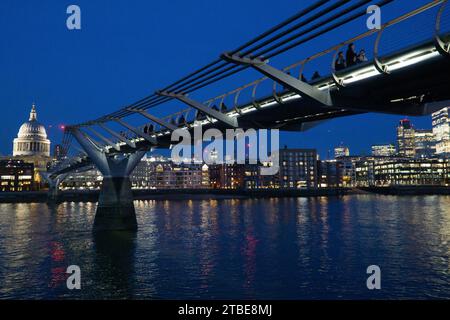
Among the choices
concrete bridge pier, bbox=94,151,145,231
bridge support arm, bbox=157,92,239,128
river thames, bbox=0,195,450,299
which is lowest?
river thames, bbox=0,195,450,299

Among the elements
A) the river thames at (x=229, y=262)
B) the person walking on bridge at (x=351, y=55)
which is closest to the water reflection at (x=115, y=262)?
the river thames at (x=229, y=262)

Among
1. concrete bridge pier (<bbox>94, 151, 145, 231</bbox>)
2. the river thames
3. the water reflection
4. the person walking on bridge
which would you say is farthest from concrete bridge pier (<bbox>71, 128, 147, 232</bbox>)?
the person walking on bridge

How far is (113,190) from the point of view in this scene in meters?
50.7

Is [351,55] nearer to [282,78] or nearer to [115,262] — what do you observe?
[282,78]

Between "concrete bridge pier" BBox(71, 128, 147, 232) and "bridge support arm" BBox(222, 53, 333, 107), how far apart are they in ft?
108

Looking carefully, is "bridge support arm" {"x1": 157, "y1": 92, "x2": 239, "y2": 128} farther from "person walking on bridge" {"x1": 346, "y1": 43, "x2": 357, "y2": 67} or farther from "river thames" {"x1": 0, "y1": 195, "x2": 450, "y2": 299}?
"person walking on bridge" {"x1": 346, "y1": 43, "x2": 357, "y2": 67}

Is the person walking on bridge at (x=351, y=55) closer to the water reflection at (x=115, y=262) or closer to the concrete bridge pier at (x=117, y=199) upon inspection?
the water reflection at (x=115, y=262)

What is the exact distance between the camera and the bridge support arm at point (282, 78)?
1800 cm

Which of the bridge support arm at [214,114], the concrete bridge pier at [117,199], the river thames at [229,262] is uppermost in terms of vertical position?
the bridge support arm at [214,114]

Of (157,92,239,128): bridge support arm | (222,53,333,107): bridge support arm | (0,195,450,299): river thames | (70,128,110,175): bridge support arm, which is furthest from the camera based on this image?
(70,128,110,175): bridge support arm

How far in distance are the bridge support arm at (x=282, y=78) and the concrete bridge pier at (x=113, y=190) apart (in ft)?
108

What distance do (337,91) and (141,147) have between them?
30.2m

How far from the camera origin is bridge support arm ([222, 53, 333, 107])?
18.0 metres
